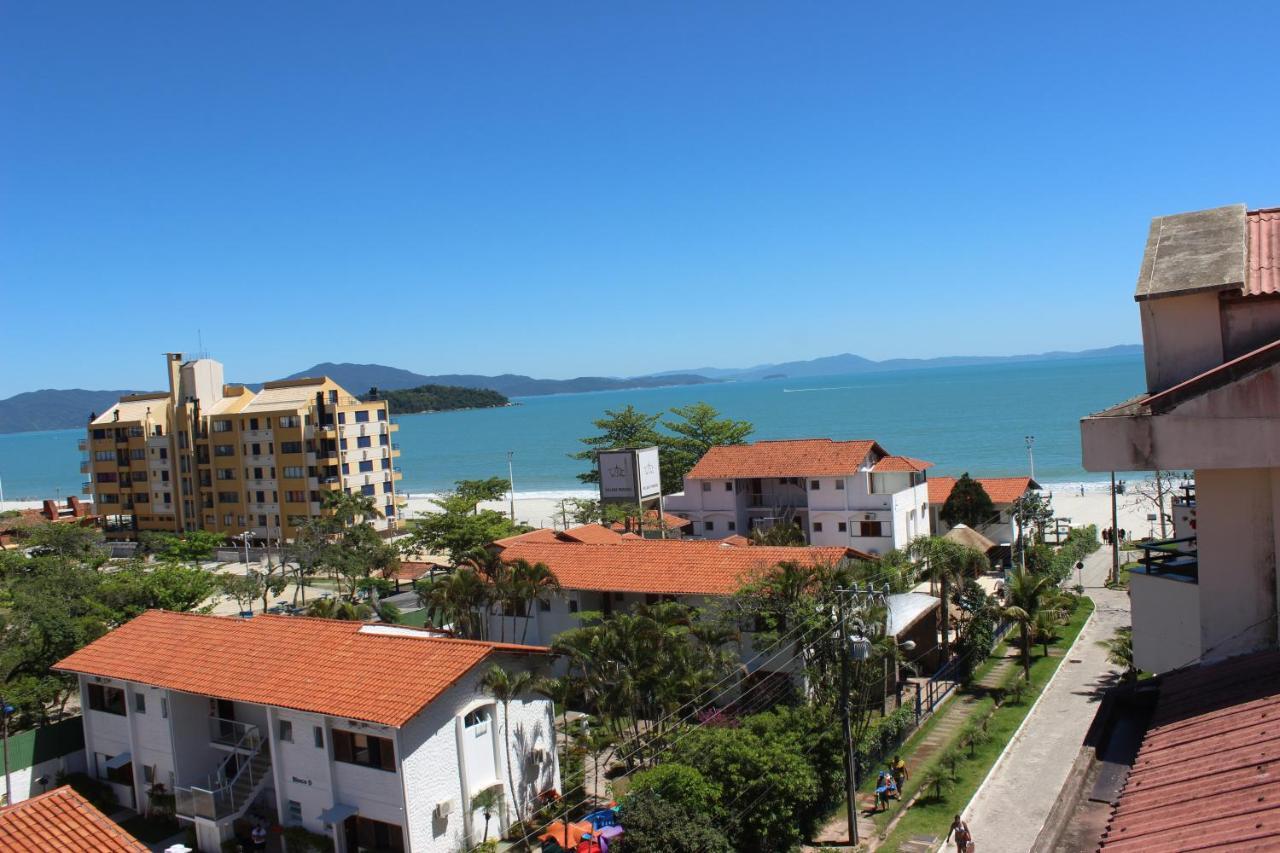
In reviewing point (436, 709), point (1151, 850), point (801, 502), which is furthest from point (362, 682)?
point (801, 502)

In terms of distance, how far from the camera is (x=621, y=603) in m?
32.7

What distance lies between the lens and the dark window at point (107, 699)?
27250 millimetres

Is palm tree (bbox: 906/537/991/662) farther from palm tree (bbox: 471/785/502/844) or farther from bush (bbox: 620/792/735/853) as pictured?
palm tree (bbox: 471/785/502/844)

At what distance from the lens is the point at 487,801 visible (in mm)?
22547

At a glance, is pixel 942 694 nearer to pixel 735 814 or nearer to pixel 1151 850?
pixel 735 814

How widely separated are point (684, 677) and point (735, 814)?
4.61 metres

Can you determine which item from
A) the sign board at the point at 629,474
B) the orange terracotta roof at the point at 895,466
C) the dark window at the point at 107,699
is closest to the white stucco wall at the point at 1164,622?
the dark window at the point at 107,699

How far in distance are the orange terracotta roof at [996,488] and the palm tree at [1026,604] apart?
22236 millimetres

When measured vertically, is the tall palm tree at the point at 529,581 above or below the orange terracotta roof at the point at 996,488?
above

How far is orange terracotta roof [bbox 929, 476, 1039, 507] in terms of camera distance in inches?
2266

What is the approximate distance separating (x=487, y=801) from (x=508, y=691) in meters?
2.56

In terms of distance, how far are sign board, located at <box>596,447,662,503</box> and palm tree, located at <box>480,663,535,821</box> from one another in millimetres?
25605

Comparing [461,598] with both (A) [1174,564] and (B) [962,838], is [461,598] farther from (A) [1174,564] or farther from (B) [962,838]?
(A) [1174,564]

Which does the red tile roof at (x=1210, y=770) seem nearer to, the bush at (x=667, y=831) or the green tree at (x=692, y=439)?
the bush at (x=667, y=831)
